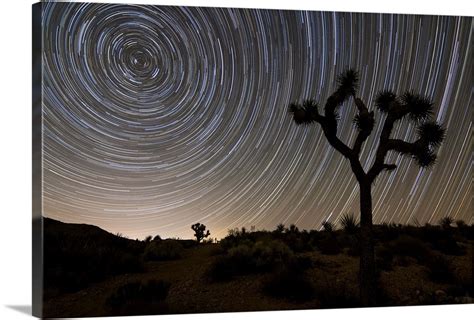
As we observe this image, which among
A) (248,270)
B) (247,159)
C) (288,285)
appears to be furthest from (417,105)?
(248,270)

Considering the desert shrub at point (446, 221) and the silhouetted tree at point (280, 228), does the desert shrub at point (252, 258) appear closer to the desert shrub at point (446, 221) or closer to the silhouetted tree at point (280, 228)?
the silhouetted tree at point (280, 228)

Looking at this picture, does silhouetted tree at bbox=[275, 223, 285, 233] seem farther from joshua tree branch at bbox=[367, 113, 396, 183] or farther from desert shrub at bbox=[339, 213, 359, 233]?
joshua tree branch at bbox=[367, 113, 396, 183]

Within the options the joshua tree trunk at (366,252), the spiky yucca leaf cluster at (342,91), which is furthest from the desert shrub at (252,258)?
the spiky yucca leaf cluster at (342,91)

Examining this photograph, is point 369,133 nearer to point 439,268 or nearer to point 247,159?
point 247,159

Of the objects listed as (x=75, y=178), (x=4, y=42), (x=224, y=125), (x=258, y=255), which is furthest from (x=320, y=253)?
(x=4, y=42)

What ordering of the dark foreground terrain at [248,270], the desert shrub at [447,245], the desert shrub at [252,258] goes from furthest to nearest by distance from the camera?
1. the desert shrub at [447,245]
2. the desert shrub at [252,258]
3. the dark foreground terrain at [248,270]

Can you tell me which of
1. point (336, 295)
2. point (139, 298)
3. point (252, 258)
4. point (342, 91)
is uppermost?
point (342, 91)
